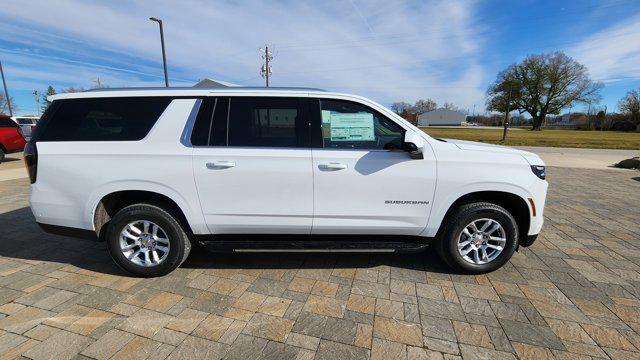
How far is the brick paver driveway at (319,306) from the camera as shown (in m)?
2.26

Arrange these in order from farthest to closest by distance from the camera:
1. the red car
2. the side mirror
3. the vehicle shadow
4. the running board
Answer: the red car
the vehicle shadow
the running board
the side mirror

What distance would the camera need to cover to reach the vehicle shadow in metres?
3.43

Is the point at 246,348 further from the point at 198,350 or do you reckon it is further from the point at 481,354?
the point at 481,354

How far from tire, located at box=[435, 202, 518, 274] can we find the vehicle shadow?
0.25 meters

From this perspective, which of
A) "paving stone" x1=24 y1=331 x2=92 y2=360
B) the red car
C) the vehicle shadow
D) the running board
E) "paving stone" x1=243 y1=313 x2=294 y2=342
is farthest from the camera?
the red car

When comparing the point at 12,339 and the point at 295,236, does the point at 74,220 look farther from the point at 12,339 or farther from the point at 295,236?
the point at 295,236

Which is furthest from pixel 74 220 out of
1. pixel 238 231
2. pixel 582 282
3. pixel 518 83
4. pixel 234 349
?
pixel 518 83

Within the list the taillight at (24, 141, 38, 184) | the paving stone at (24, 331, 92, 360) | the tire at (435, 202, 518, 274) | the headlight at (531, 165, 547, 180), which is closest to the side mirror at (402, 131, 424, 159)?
the tire at (435, 202, 518, 274)

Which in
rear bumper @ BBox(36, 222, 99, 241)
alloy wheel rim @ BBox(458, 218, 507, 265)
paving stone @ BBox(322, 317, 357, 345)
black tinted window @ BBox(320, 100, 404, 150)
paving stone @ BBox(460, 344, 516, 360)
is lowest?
paving stone @ BBox(460, 344, 516, 360)

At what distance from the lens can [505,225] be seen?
313 cm

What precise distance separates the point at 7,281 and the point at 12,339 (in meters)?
1.15

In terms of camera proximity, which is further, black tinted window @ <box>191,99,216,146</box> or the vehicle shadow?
the vehicle shadow

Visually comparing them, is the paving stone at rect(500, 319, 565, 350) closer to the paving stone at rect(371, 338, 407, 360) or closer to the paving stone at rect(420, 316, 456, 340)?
the paving stone at rect(420, 316, 456, 340)

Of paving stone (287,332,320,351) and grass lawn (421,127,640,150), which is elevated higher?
grass lawn (421,127,640,150)
